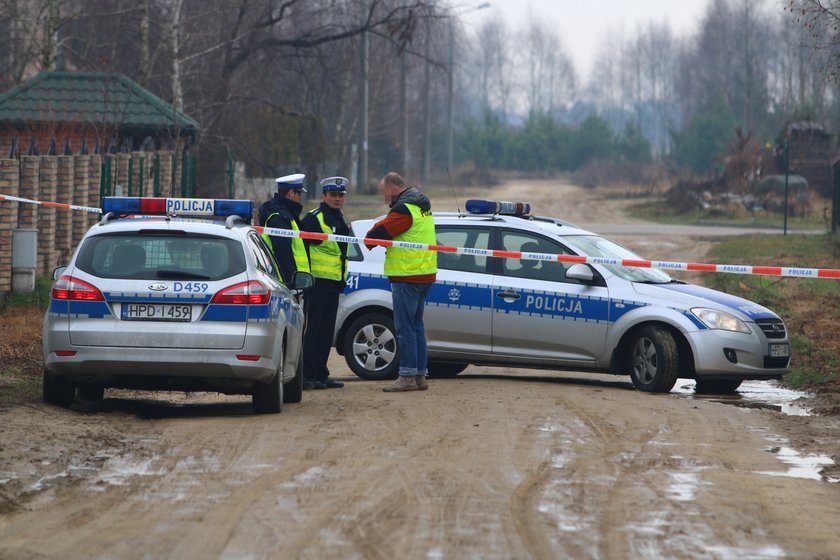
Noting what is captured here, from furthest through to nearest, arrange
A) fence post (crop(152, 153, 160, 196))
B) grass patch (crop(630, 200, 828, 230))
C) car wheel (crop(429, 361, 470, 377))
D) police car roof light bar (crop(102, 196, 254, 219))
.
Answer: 1. grass patch (crop(630, 200, 828, 230))
2. fence post (crop(152, 153, 160, 196))
3. car wheel (crop(429, 361, 470, 377))
4. police car roof light bar (crop(102, 196, 254, 219))

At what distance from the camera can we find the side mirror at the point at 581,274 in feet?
41.6

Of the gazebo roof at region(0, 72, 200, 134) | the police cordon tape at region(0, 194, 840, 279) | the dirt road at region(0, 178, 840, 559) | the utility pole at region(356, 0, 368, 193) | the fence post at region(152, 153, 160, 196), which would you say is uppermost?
the utility pole at region(356, 0, 368, 193)

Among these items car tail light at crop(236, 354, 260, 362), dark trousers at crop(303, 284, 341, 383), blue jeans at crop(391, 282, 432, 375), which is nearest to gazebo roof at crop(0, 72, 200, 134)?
dark trousers at crop(303, 284, 341, 383)

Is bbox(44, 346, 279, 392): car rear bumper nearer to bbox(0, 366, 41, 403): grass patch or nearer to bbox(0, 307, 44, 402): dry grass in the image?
bbox(0, 366, 41, 403): grass patch

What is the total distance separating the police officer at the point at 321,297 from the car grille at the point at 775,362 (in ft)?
12.1

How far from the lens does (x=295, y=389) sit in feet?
36.6

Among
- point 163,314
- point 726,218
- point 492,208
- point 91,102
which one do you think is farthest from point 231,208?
point 726,218

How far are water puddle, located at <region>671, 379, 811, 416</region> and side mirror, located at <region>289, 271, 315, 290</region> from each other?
11.7 feet

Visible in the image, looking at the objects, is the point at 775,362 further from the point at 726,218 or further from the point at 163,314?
the point at 726,218

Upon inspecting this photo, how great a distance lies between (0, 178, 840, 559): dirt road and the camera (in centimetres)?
613

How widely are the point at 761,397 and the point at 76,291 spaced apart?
20.2 feet

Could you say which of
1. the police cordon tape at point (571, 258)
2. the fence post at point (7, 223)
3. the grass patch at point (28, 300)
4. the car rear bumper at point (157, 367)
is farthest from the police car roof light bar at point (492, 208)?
the fence post at point (7, 223)

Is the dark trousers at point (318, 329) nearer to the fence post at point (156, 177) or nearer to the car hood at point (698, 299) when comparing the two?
the car hood at point (698, 299)

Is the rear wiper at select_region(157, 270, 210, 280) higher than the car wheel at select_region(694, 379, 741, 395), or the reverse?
the rear wiper at select_region(157, 270, 210, 280)
